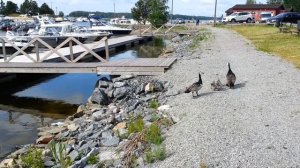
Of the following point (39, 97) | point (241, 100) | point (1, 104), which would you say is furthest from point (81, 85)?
point (241, 100)

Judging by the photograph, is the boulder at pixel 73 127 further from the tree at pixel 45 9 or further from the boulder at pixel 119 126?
the tree at pixel 45 9

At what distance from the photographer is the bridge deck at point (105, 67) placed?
59.6 ft

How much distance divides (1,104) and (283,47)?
53.7 feet

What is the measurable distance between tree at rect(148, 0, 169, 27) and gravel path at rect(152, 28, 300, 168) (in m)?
50.5

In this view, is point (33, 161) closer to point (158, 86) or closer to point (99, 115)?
point (99, 115)

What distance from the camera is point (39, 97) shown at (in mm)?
20031

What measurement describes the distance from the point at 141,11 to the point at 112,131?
252 ft

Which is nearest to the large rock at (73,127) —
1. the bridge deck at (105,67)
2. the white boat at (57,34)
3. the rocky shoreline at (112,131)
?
the rocky shoreline at (112,131)

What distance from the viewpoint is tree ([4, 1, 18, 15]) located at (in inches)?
5635

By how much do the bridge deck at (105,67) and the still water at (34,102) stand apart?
1420 millimetres

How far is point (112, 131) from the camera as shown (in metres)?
10.9

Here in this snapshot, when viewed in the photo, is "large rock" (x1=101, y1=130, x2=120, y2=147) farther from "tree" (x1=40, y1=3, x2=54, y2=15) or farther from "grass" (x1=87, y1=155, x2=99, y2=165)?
"tree" (x1=40, y1=3, x2=54, y2=15)

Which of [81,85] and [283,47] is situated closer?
[81,85]

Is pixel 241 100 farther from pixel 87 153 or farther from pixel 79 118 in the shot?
pixel 79 118
